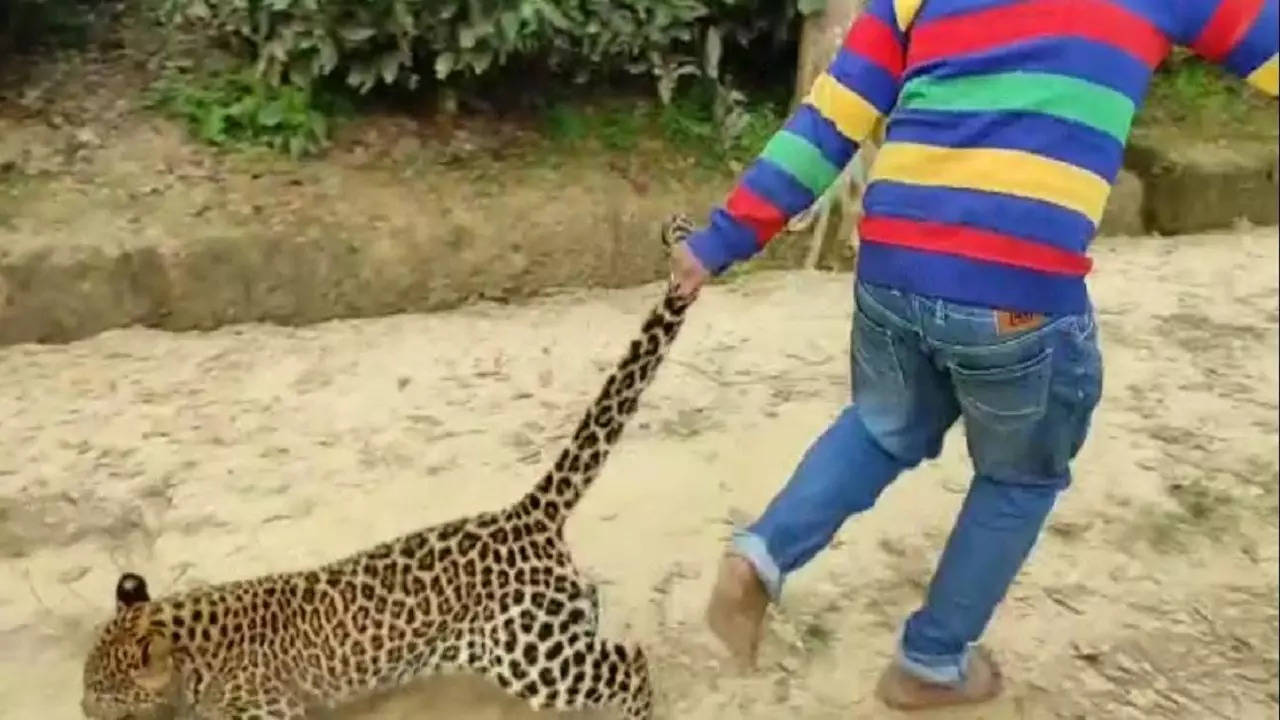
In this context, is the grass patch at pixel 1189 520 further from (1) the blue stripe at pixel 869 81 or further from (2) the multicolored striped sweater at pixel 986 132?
(1) the blue stripe at pixel 869 81

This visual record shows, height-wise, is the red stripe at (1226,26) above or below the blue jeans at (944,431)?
above

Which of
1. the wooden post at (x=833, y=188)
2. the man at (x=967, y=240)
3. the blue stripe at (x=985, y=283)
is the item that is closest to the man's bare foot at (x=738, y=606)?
the man at (x=967, y=240)

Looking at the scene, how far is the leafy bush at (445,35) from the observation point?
5055mm

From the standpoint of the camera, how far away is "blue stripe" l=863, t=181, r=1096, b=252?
250 cm

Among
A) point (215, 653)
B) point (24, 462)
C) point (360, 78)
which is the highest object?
point (360, 78)

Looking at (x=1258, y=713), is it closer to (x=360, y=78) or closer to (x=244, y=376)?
(x=244, y=376)

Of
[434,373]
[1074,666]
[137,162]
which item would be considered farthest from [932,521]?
[137,162]

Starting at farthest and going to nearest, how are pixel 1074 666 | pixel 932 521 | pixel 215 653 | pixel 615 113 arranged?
1. pixel 615 113
2. pixel 932 521
3. pixel 1074 666
4. pixel 215 653

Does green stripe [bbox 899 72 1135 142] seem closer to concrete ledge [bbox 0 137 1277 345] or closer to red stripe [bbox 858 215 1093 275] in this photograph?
red stripe [bbox 858 215 1093 275]

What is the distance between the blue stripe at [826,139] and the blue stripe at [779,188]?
64mm

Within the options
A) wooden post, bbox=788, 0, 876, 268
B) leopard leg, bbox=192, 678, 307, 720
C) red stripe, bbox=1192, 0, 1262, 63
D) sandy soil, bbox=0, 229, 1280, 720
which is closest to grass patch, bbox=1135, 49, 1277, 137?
sandy soil, bbox=0, 229, 1280, 720

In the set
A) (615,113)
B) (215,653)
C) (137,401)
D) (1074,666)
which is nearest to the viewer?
(215,653)

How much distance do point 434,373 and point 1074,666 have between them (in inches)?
74.7

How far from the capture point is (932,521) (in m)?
3.77
